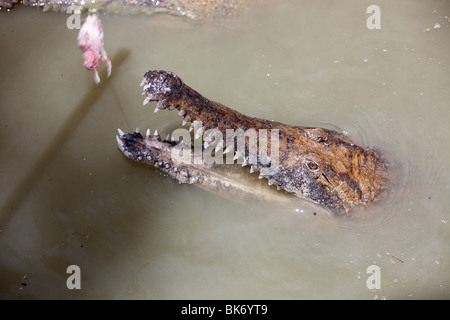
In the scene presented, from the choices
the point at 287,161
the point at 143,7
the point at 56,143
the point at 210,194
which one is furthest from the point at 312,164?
the point at 143,7

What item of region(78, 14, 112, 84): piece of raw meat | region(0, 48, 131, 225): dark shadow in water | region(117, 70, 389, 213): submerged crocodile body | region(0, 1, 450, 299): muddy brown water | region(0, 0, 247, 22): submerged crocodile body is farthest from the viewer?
region(0, 0, 247, 22): submerged crocodile body

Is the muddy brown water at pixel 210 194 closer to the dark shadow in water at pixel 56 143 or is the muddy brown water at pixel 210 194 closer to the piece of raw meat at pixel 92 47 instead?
the dark shadow in water at pixel 56 143

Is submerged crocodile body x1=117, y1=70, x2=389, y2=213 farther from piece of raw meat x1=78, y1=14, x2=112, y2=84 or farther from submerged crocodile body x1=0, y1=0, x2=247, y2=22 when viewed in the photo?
submerged crocodile body x1=0, y1=0, x2=247, y2=22

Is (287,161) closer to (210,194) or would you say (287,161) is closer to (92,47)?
(210,194)

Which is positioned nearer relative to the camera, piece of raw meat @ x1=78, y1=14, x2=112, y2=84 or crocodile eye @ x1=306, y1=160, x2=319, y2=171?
crocodile eye @ x1=306, y1=160, x2=319, y2=171

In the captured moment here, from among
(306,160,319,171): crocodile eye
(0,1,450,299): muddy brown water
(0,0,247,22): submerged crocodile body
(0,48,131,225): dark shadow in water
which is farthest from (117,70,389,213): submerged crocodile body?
(0,0,247,22): submerged crocodile body

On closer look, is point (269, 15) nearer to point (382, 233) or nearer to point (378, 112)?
point (378, 112)

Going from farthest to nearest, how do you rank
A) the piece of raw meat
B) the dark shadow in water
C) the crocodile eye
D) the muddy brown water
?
the piece of raw meat, the dark shadow in water, the muddy brown water, the crocodile eye
